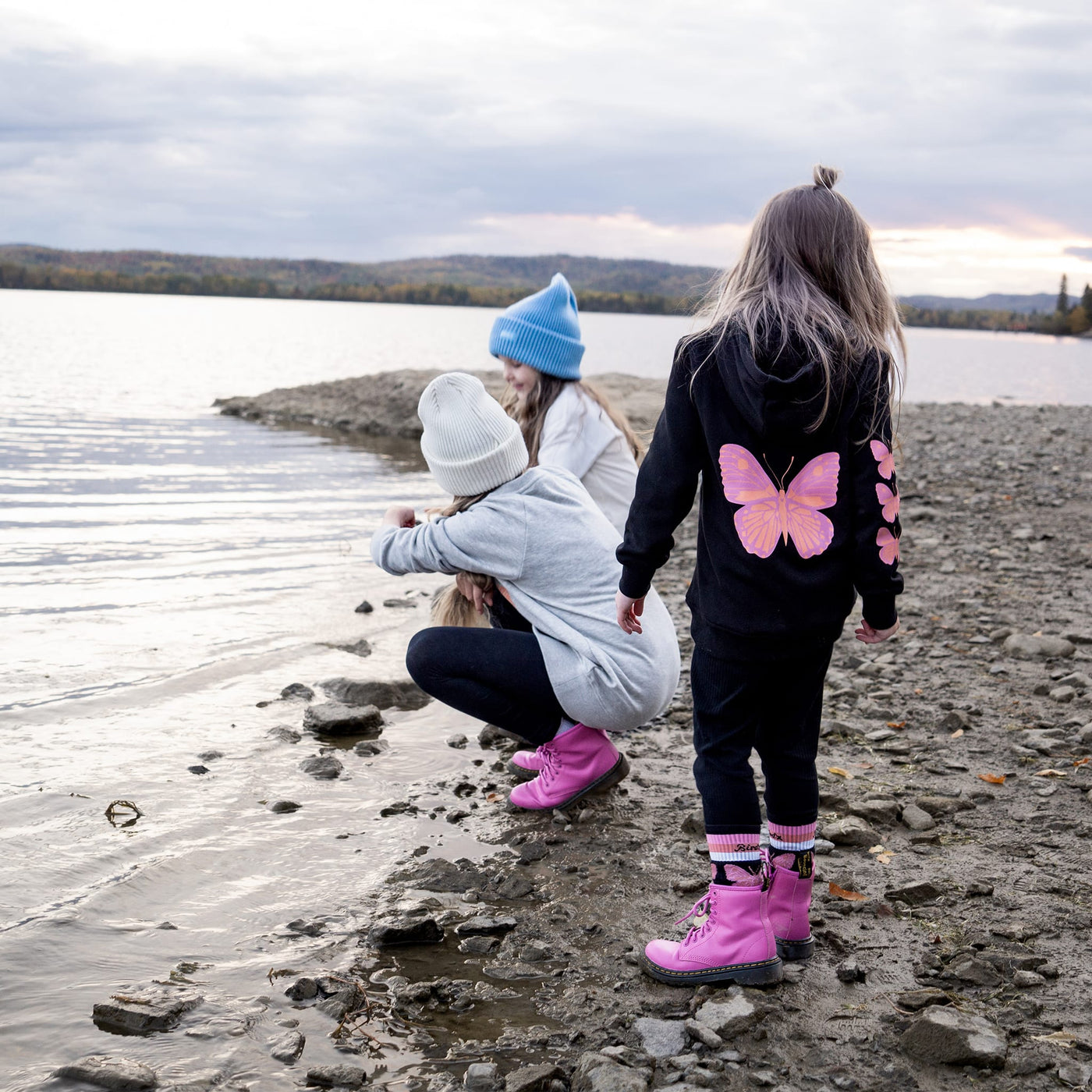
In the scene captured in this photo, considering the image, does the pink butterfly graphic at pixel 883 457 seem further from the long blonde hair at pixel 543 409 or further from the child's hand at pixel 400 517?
the long blonde hair at pixel 543 409

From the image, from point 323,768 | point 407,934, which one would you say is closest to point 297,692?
point 323,768

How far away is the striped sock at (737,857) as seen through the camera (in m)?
2.96

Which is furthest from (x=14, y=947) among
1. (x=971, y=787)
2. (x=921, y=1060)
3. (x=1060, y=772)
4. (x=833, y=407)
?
(x=1060, y=772)

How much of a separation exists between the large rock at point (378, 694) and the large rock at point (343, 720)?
0.30 metres

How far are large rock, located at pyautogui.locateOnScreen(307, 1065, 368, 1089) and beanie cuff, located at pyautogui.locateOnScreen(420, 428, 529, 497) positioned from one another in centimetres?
196

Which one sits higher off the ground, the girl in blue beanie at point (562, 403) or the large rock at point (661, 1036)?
the girl in blue beanie at point (562, 403)

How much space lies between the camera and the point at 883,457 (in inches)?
110

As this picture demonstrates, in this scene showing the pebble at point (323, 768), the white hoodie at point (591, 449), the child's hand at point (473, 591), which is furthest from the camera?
the white hoodie at point (591, 449)

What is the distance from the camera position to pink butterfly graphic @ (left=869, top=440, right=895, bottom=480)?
280 cm

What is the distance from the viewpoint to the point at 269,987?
2969 mm

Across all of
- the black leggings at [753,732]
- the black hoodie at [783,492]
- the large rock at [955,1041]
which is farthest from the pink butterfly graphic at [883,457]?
the large rock at [955,1041]

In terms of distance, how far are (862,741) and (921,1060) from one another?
2406 millimetres

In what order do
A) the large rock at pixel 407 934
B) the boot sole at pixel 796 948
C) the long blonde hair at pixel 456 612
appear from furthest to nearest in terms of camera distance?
the long blonde hair at pixel 456 612 < the large rock at pixel 407 934 < the boot sole at pixel 796 948

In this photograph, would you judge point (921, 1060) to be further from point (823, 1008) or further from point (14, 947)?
point (14, 947)
